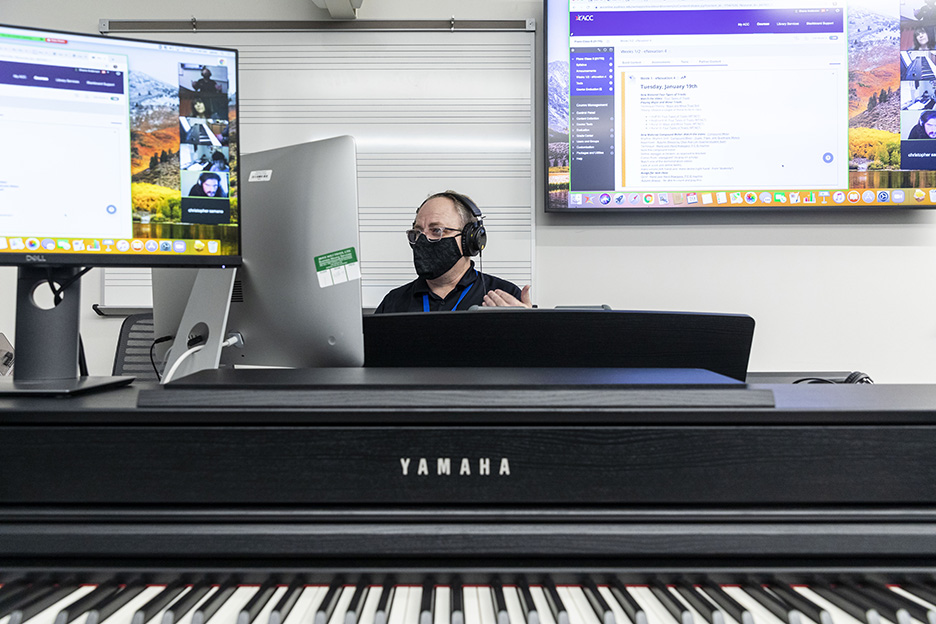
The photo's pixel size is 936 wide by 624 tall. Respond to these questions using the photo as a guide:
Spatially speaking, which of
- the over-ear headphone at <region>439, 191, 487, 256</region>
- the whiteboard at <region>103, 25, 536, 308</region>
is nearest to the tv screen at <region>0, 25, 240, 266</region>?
the over-ear headphone at <region>439, 191, 487, 256</region>

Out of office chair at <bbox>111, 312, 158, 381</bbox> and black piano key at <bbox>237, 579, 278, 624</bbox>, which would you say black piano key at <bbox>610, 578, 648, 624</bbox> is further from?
office chair at <bbox>111, 312, 158, 381</bbox>

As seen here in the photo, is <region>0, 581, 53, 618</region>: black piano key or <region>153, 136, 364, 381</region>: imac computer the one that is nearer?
<region>0, 581, 53, 618</region>: black piano key

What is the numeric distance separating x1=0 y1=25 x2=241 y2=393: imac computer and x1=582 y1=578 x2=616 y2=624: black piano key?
55 centimetres

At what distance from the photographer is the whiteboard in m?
2.33

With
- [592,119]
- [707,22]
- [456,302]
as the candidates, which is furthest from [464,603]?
[707,22]

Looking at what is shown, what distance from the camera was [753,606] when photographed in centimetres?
47

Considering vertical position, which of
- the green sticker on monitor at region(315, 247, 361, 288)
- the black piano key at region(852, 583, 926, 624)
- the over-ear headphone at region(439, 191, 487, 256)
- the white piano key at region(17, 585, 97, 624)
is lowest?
the white piano key at region(17, 585, 97, 624)

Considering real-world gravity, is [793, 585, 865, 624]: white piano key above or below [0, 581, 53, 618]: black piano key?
below

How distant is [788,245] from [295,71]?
2.15 metres

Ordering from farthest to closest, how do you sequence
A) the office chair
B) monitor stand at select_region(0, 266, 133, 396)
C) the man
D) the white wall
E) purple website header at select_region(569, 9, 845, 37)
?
the white wall → purple website header at select_region(569, 9, 845, 37) → the man → the office chair → monitor stand at select_region(0, 266, 133, 396)

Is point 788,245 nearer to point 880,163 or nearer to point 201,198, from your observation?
point 880,163

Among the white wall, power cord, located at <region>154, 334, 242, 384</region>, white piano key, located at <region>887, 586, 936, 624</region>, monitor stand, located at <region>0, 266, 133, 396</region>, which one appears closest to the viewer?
white piano key, located at <region>887, 586, 936, 624</region>

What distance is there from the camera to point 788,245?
2.33 m

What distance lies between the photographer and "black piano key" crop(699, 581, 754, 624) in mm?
428
